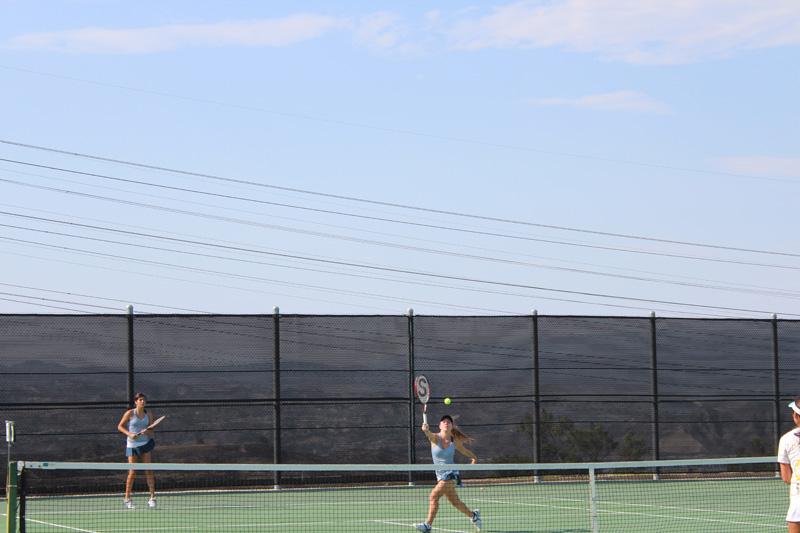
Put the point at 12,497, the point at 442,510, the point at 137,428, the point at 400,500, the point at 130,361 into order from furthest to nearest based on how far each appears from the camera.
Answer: the point at 130,361 → the point at 400,500 → the point at 137,428 → the point at 442,510 → the point at 12,497

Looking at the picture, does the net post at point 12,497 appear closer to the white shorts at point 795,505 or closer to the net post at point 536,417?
the white shorts at point 795,505

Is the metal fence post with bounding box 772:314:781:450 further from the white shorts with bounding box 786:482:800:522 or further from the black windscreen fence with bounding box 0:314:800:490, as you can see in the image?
the white shorts with bounding box 786:482:800:522

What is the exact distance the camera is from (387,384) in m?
23.8

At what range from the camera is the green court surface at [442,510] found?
15.7 metres

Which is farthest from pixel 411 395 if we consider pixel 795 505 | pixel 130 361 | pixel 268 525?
pixel 795 505

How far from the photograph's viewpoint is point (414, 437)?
22547 mm

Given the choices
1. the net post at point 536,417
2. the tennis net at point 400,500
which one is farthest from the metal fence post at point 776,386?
the net post at point 536,417

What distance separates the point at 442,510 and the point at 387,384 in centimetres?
573

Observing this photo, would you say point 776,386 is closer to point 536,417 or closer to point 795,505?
point 536,417

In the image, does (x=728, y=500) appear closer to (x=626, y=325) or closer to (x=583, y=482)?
(x=583, y=482)

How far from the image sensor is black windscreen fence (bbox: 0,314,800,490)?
21469 mm

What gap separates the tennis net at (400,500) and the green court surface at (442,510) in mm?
19

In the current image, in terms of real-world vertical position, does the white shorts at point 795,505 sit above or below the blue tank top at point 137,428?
below

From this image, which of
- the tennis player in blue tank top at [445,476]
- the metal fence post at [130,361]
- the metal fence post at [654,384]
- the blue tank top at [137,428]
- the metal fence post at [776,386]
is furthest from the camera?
the metal fence post at [776,386]
